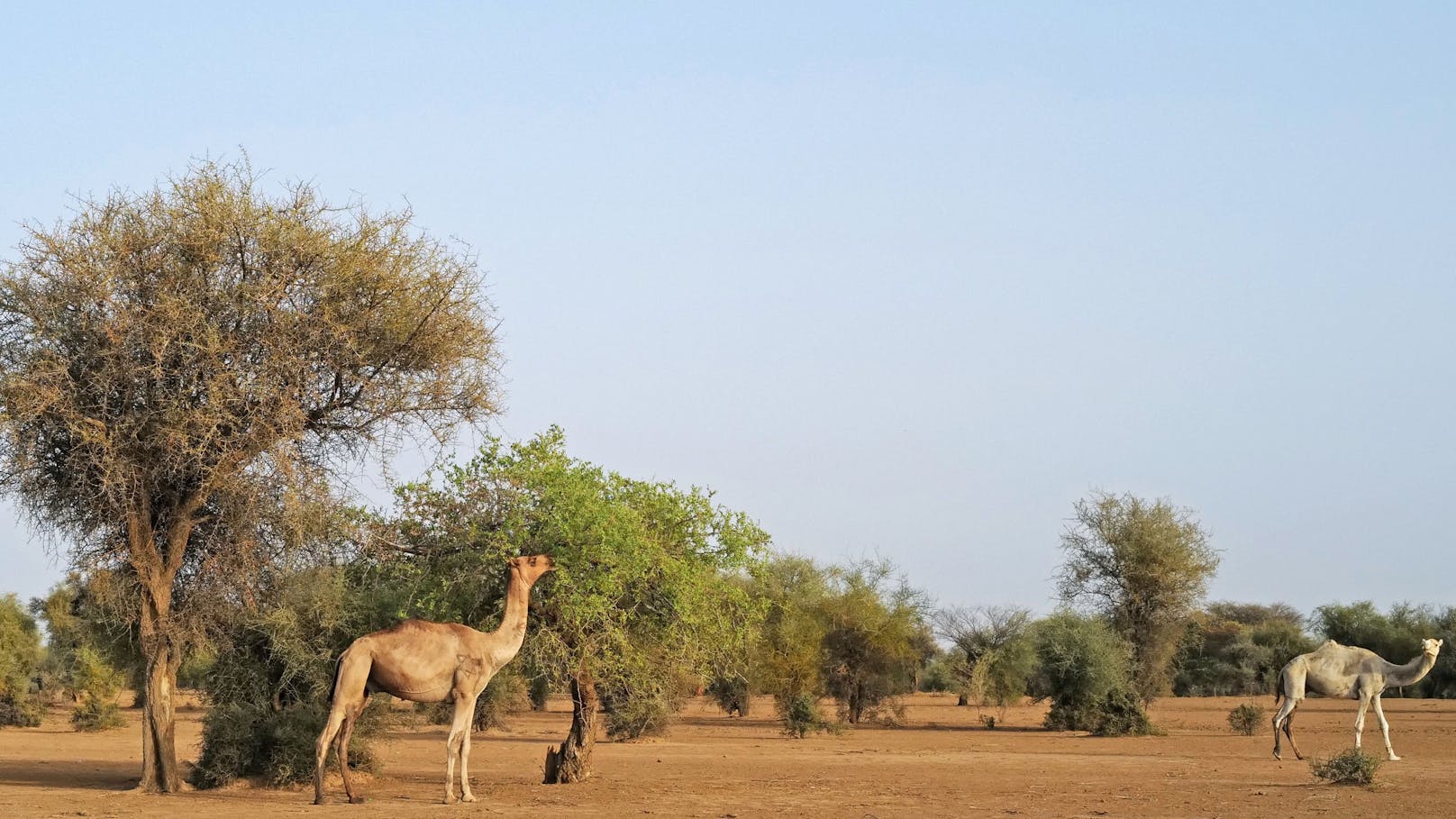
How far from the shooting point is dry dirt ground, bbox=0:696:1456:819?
18.6 m

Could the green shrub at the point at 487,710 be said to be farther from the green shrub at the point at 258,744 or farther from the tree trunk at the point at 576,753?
the green shrub at the point at 258,744

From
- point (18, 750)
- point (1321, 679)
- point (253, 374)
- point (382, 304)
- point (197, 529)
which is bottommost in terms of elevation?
point (18, 750)

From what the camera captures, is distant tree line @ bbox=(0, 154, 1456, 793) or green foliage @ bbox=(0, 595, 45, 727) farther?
green foliage @ bbox=(0, 595, 45, 727)

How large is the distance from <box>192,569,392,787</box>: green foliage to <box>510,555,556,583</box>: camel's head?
378cm

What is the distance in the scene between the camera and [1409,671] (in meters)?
27.2

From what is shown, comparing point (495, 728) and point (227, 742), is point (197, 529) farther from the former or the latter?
point (495, 728)

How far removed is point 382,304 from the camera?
20438 mm

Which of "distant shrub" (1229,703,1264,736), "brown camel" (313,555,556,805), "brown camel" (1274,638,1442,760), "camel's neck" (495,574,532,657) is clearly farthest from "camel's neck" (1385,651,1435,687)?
"brown camel" (313,555,556,805)

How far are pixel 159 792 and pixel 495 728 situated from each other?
23.0 m

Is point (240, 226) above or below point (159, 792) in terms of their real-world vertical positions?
above

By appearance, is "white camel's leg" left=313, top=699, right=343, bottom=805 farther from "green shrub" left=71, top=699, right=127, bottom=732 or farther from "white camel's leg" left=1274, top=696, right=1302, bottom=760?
"green shrub" left=71, top=699, right=127, bottom=732

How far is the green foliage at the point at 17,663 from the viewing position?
47.5 m

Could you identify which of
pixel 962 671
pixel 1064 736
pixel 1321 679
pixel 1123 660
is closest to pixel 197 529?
pixel 1321 679

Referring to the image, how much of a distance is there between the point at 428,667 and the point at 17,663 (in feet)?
134
